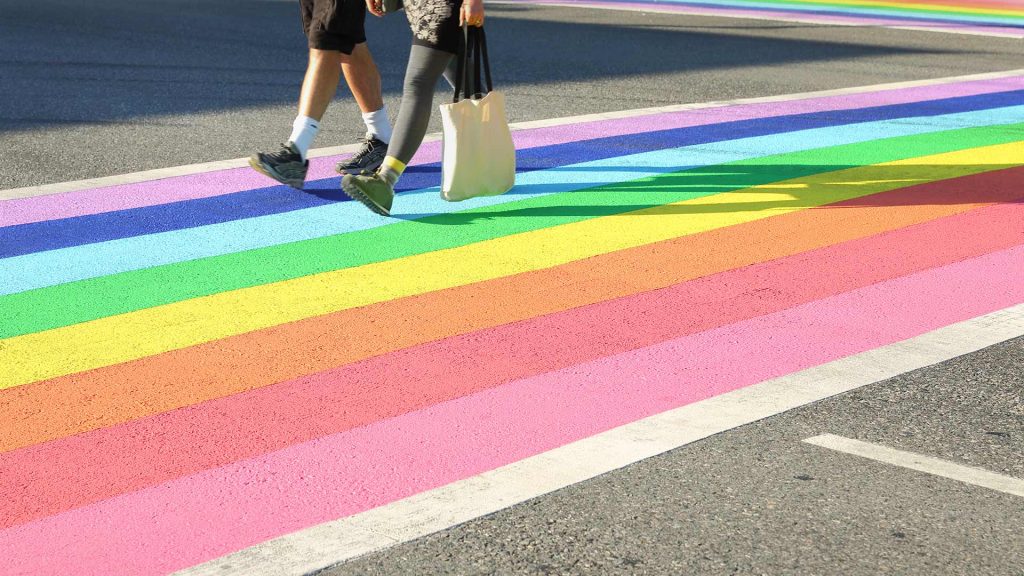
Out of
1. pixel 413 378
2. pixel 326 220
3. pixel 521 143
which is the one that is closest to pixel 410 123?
pixel 326 220

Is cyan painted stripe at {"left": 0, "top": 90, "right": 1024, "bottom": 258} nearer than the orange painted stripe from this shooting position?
No

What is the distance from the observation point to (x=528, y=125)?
9891 mm

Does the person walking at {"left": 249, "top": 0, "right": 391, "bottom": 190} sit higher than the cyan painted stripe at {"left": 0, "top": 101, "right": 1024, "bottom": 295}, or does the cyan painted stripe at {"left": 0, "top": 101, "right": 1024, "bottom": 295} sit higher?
the person walking at {"left": 249, "top": 0, "right": 391, "bottom": 190}

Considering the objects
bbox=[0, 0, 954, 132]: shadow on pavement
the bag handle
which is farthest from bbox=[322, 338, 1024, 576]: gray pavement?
bbox=[0, 0, 954, 132]: shadow on pavement

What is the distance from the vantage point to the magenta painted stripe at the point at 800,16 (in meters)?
17.8

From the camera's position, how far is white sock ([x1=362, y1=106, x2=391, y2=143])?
7.92m

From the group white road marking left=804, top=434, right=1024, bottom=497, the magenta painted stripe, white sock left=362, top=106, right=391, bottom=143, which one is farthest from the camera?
the magenta painted stripe

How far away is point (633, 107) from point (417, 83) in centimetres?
423

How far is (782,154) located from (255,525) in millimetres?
5851

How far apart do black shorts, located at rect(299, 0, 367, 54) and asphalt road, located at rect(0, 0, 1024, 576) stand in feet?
5.08

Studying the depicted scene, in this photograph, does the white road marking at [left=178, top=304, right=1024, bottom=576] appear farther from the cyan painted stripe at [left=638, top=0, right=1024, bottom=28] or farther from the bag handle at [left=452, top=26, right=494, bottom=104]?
the cyan painted stripe at [left=638, top=0, right=1024, bottom=28]

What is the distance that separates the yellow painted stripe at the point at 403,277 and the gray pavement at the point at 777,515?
5.25ft

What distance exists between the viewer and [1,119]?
980 cm

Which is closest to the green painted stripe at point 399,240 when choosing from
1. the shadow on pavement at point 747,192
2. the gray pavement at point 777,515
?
the shadow on pavement at point 747,192
